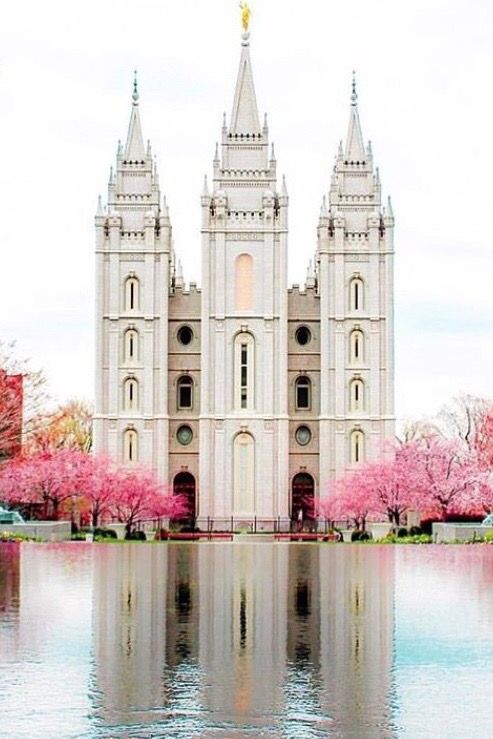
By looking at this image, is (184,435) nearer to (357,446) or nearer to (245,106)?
(357,446)

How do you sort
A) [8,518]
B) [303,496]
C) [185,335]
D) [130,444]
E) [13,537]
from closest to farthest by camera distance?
[13,537] → [8,518] → [130,444] → [303,496] → [185,335]

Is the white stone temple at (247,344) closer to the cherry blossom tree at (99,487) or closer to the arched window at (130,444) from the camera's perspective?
the arched window at (130,444)

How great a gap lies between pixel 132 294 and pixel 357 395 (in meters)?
13.4

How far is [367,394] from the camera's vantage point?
75.1m

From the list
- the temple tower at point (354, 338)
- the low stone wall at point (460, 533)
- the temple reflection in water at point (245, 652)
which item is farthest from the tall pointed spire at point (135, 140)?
the temple reflection in water at point (245, 652)

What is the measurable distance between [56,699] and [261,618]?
603 centimetres

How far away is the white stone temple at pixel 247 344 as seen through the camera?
74750 millimetres

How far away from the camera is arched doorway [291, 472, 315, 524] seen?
75125 millimetres

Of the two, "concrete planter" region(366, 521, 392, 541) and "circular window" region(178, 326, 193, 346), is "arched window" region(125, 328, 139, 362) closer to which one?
"circular window" region(178, 326, 193, 346)

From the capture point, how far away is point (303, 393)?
76812 millimetres

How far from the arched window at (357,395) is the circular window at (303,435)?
118 inches

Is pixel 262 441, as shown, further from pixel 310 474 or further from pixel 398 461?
pixel 398 461

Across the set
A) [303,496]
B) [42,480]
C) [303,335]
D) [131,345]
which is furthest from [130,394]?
[42,480]

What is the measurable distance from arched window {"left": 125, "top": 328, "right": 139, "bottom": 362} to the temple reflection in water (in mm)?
52652
